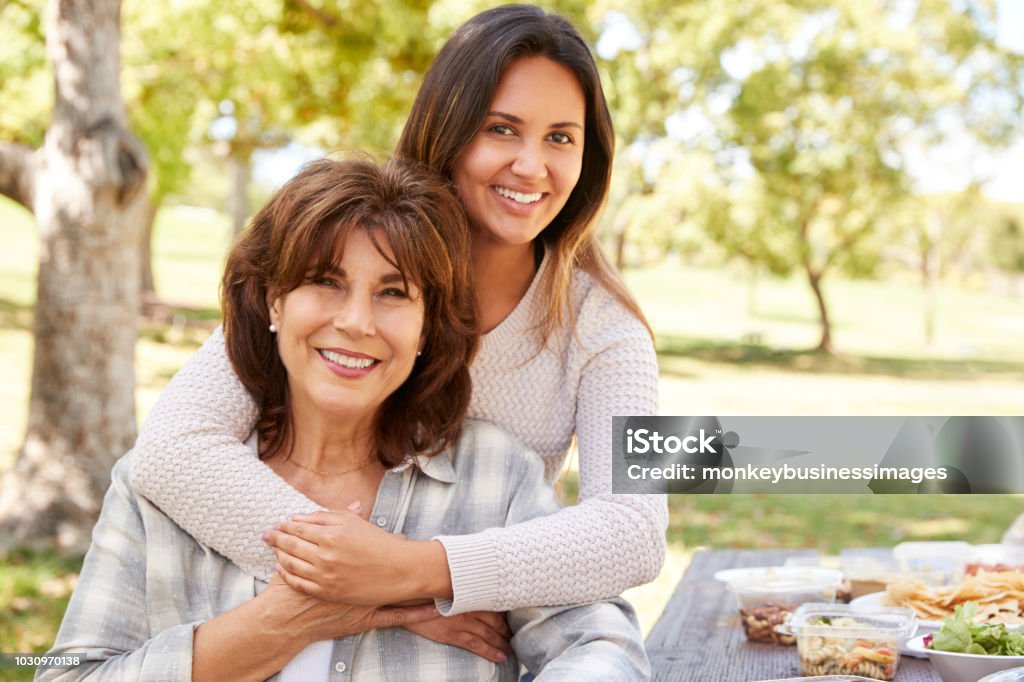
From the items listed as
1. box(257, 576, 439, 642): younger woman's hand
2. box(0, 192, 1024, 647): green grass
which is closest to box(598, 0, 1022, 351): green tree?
box(0, 192, 1024, 647): green grass

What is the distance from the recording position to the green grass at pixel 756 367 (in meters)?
7.79

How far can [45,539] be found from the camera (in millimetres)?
5629

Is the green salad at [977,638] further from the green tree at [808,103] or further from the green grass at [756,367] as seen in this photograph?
the green tree at [808,103]

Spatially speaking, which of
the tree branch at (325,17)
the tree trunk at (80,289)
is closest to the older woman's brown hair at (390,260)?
the tree trunk at (80,289)

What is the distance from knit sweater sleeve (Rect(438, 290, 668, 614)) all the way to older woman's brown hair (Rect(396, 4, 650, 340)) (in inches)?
9.4

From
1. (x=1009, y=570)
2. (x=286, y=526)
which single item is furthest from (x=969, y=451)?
(x=286, y=526)

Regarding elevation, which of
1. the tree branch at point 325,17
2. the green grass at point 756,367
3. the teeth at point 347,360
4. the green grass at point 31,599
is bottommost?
the green grass at point 756,367

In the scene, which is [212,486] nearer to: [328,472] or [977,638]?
[328,472]

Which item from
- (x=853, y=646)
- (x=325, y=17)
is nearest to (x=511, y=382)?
Answer: (x=853, y=646)

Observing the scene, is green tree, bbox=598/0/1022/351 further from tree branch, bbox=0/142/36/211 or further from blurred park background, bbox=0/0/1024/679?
tree branch, bbox=0/142/36/211

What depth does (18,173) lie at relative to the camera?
18.2 ft

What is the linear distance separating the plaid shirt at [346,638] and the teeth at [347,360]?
0.23m

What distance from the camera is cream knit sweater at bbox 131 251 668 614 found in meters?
1.79

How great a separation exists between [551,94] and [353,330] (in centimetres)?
71
